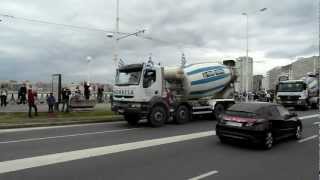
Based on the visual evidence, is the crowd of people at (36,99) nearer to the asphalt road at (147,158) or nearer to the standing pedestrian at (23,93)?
the standing pedestrian at (23,93)

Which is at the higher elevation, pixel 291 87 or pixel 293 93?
pixel 291 87

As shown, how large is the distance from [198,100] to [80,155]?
41.2 feet

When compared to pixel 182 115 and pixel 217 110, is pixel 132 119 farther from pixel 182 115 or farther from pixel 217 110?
pixel 217 110

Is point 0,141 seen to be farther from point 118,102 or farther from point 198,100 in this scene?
point 198,100

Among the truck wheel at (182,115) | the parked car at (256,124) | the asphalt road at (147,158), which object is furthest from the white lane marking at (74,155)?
the truck wheel at (182,115)

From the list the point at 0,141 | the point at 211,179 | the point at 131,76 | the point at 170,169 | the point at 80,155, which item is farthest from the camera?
the point at 131,76

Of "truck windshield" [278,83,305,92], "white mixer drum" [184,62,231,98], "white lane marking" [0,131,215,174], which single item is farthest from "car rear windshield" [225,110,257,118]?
"truck windshield" [278,83,305,92]

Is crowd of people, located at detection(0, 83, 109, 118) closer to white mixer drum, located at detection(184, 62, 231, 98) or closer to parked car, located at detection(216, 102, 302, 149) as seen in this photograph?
white mixer drum, located at detection(184, 62, 231, 98)

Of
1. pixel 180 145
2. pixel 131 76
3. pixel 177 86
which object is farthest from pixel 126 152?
pixel 177 86

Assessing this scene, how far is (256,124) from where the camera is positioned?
11.6m

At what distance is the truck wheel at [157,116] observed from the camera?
1825cm

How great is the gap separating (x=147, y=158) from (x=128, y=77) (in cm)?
927

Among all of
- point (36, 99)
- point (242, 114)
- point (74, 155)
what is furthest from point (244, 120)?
point (36, 99)

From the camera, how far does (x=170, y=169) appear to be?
336 inches
